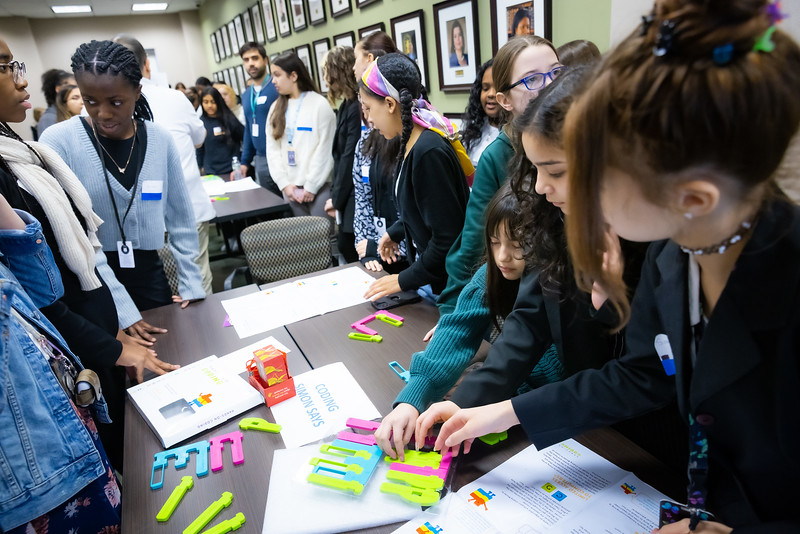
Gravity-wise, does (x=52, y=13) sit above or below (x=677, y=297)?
above

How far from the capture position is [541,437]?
35.9 inches

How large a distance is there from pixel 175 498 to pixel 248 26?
27.9ft

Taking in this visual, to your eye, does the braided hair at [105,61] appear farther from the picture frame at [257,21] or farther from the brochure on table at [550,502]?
the picture frame at [257,21]

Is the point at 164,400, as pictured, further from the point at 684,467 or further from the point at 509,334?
the point at 684,467

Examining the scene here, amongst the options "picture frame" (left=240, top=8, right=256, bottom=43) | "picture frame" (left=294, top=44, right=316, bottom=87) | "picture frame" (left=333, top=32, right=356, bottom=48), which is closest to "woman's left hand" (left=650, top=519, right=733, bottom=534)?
"picture frame" (left=333, top=32, right=356, bottom=48)

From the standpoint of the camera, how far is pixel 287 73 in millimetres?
3662

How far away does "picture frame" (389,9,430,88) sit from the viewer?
141 inches

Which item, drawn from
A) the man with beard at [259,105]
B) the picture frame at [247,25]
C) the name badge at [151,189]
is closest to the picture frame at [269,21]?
the picture frame at [247,25]

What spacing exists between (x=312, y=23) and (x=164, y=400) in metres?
5.33

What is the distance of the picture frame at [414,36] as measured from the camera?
3584 millimetres

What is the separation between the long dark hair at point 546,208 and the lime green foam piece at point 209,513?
0.77m

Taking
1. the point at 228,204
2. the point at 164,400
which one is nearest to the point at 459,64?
the point at 228,204

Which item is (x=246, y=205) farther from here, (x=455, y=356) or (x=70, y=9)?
(x=70, y=9)

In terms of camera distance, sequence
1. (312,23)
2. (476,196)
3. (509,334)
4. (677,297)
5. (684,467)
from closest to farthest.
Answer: (677,297)
(684,467)
(509,334)
(476,196)
(312,23)
